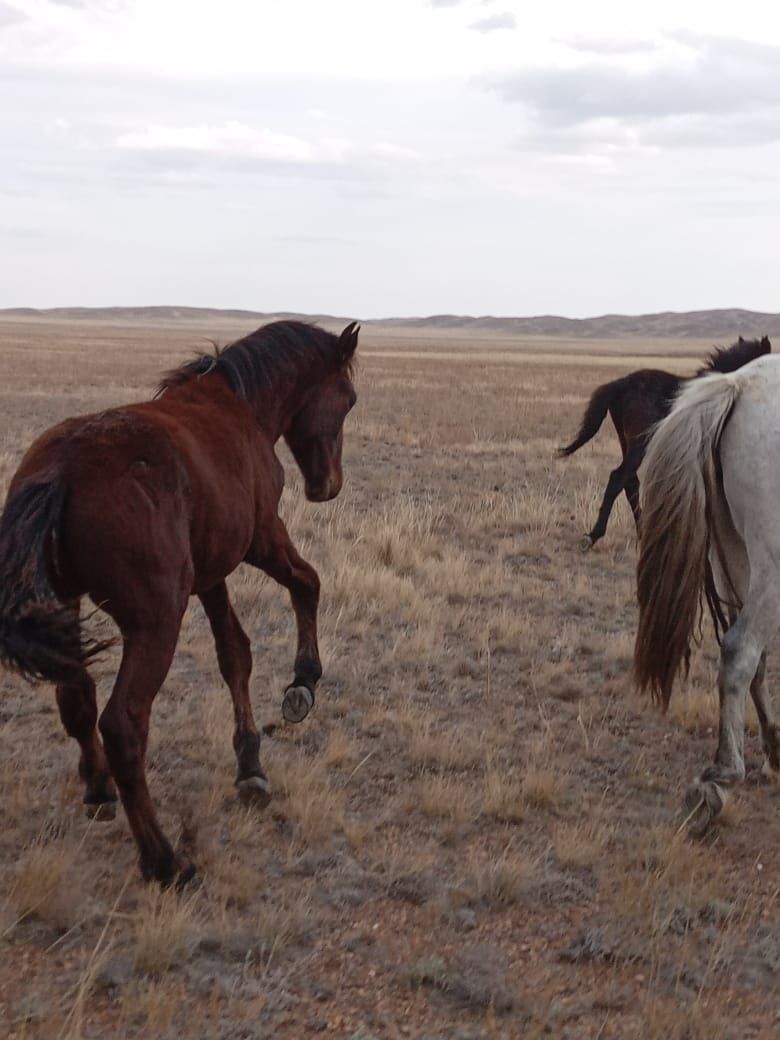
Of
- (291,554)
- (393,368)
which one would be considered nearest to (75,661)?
(291,554)

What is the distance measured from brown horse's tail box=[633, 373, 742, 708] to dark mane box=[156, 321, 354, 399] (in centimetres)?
158

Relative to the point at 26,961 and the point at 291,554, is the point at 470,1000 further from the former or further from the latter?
the point at 291,554

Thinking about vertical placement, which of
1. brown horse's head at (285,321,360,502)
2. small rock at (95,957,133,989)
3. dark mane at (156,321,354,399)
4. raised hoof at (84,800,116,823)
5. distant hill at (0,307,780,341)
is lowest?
small rock at (95,957,133,989)

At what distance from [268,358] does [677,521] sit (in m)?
1.93

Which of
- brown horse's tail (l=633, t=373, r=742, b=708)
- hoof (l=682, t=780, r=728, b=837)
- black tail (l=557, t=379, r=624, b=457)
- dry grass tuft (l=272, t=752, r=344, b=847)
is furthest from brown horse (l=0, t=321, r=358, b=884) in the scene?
black tail (l=557, t=379, r=624, b=457)

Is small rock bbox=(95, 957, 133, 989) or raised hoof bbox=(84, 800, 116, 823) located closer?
small rock bbox=(95, 957, 133, 989)

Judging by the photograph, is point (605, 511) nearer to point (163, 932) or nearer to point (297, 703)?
point (297, 703)

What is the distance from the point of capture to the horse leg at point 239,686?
4438mm

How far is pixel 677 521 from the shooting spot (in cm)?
455

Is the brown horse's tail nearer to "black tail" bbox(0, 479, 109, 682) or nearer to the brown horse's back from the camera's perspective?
the brown horse's back

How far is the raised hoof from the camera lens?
423 cm

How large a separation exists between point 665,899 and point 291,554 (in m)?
2.03

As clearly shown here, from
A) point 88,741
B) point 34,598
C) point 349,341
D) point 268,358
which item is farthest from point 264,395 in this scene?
point 34,598

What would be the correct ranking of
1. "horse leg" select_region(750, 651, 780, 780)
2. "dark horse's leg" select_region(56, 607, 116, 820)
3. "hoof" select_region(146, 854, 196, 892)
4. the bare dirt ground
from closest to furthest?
1. the bare dirt ground
2. "hoof" select_region(146, 854, 196, 892)
3. "dark horse's leg" select_region(56, 607, 116, 820)
4. "horse leg" select_region(750, 651, 780, 780)
